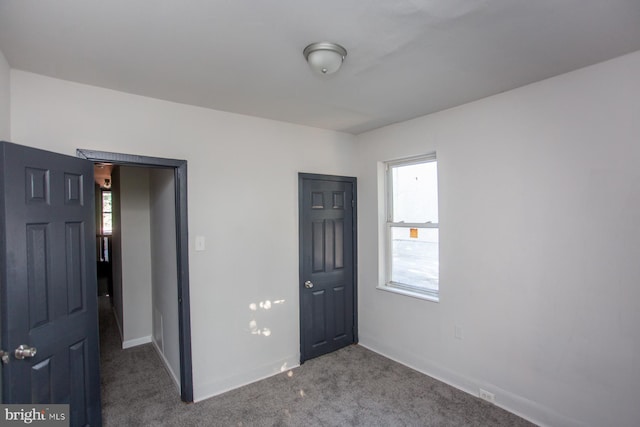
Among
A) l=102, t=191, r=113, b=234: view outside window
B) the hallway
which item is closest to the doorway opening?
the hallway

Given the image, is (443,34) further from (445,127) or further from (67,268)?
(67,268)

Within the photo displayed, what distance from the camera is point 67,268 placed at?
2000 millimetres

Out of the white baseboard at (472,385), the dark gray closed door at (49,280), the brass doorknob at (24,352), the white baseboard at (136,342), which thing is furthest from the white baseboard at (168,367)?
the white baseboard at (472,385)

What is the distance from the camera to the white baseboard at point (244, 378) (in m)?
2.81

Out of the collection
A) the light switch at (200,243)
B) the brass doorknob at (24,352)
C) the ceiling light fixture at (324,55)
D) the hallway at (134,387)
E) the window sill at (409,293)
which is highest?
the ceiling light fixture at (324,55)

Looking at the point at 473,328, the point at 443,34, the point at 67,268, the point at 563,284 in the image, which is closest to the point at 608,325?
the point at 563,284

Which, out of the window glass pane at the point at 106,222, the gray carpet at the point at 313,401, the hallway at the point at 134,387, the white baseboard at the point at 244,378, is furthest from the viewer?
the window glass pane at the point at 106,222

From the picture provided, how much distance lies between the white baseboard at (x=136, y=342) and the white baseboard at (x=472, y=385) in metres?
2.72

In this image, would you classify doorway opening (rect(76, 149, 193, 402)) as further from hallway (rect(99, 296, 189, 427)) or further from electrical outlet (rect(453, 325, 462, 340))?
electrical outlet (rect(453, 325, 462, 340))

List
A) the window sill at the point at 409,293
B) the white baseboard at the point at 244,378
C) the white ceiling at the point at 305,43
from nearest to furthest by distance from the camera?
the white ceiling at the point at 305,43 → the white baseboard at the point at 244,378 → the window sill at the point at 409,293

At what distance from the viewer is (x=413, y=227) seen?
3.42 meters

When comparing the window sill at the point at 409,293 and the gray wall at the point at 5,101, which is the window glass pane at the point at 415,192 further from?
the gray wall at the point at 5,101

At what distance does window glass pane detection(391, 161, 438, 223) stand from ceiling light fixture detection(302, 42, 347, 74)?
5.59 ft

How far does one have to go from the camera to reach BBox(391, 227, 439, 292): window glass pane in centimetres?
324
